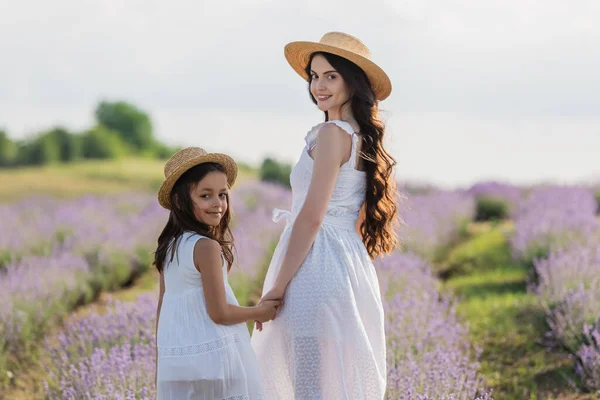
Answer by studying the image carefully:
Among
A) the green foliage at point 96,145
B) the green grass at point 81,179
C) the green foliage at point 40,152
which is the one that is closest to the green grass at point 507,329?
the green grass at point 81,179

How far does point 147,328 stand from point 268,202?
23.0ft

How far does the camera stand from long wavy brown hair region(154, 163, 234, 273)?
285cm

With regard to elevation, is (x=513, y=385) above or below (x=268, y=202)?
below

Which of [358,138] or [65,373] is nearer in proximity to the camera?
[358,138]

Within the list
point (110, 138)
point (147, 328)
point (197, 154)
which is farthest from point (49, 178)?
point (197, 154)

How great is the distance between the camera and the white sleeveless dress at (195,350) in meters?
2.75

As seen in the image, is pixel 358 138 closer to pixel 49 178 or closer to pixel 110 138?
pixel 49 178

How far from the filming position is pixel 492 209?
12.3 meters

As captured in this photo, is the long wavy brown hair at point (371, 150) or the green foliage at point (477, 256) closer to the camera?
the long wavy brown hair at point (371, 150)

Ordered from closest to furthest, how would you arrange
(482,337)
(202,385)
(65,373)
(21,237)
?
(202,385), (65,373), (482,337), (21,237)

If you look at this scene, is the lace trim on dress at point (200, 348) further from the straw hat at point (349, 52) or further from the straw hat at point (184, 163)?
the straw hat at point (349, 52)

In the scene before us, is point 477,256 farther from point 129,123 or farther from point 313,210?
point 129,123

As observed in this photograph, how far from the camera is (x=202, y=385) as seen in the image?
109 inches

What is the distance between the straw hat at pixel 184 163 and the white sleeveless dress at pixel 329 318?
0.86 feet
